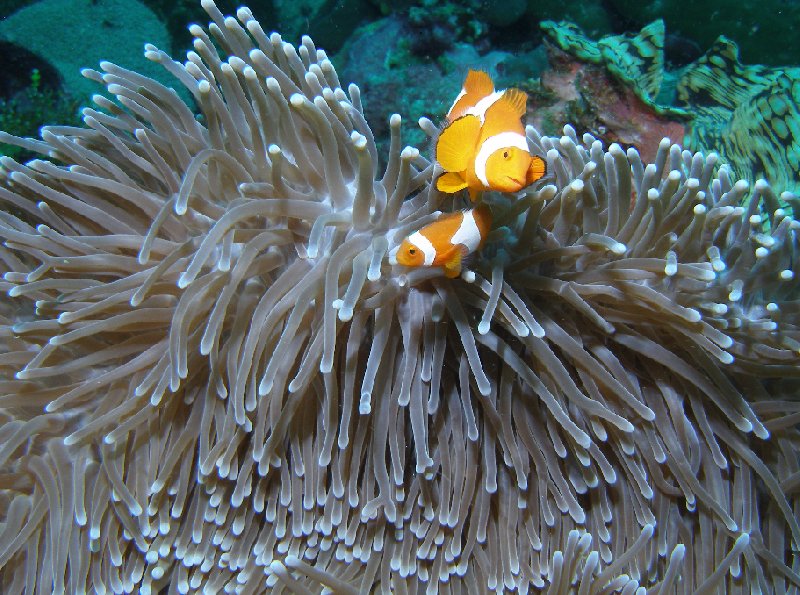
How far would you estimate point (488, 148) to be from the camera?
144cm

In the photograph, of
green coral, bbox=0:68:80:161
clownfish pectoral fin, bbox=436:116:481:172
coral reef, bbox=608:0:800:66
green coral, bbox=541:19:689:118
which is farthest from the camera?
green coral, bbox=0:68:80:161

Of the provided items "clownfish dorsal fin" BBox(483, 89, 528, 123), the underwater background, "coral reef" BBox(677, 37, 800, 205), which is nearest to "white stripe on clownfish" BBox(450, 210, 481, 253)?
"clownfish dorsal fin" BBox(483, 89, 528, 123)

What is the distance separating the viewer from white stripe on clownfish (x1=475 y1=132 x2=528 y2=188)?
1.42 metres

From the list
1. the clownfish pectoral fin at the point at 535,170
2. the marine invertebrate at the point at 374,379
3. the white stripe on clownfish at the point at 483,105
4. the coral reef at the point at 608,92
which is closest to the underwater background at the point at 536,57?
the coral reef at the point at 608,92

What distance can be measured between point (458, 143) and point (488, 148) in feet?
0.32

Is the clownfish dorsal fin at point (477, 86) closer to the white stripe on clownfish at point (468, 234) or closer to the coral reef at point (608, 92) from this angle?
the white stripe on clownfish at point (468, 234)

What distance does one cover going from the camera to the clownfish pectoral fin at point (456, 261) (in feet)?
5.22

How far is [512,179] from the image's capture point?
1.35 m

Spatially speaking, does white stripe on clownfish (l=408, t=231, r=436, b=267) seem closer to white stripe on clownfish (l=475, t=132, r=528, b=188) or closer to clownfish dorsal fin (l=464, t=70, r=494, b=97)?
white stripe on clownfish (l=475, t=132, r=528, b=188)

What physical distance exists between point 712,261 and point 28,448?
2.37 m

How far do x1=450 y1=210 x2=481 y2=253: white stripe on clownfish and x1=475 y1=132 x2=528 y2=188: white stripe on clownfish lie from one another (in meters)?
0.16

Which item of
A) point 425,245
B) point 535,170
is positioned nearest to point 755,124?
point 535,170

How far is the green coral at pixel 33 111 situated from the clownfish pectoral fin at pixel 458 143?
4510 mm

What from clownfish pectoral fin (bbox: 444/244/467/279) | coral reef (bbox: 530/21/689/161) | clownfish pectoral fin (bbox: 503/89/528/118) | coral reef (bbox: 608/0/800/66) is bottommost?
coral reef (bbox: 608/0/800/66)
